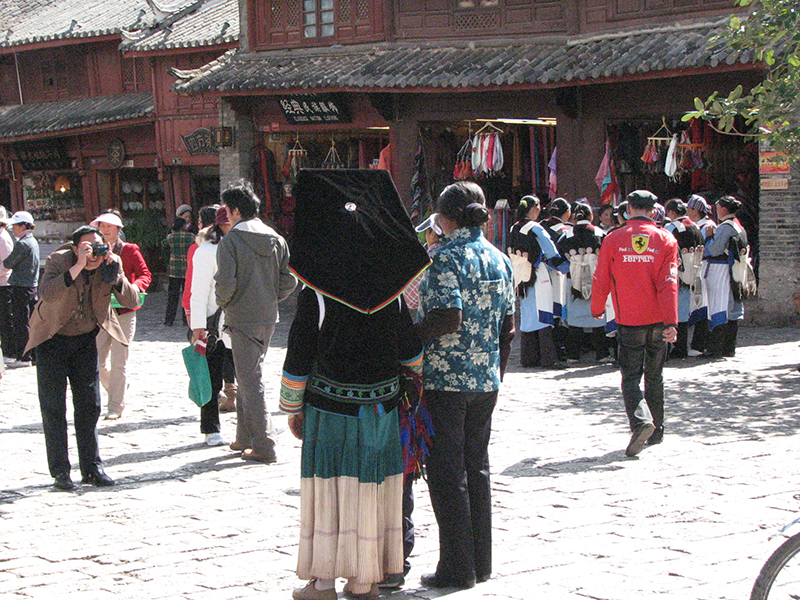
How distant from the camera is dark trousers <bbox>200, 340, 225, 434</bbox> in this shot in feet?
25.7

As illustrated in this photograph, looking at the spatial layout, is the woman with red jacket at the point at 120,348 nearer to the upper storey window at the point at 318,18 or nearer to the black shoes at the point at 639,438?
the black shoes at the point at 639,438

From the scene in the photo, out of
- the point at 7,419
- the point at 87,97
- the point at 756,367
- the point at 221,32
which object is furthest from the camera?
the point at 87,97

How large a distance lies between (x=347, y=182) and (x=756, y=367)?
782 centimetres

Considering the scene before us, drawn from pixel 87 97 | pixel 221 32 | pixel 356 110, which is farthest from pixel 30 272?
pixel 87 97

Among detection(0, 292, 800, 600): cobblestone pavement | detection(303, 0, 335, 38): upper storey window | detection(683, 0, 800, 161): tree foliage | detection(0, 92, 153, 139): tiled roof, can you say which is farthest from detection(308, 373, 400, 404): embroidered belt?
detection(0, 92, 153, 139): tiled roof

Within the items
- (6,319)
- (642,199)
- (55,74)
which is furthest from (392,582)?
(55,74)

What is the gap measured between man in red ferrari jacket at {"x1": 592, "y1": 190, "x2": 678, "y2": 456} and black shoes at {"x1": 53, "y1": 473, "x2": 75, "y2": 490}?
12.7 feet

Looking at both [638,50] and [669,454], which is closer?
[669,454]

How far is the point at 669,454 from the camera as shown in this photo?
738 centimetres

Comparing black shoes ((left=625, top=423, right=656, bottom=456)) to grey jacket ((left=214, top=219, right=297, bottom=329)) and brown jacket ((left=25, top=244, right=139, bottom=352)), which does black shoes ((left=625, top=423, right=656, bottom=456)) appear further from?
brown jacket ((left=25, top=244, right=139, bottom=352))

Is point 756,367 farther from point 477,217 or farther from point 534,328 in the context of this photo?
point 477,217

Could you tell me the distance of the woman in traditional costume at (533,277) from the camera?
11.3m

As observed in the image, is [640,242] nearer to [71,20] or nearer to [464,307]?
[464,307]

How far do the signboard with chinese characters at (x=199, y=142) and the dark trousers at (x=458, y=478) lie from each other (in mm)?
17848
